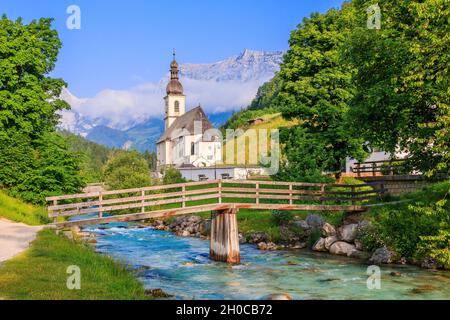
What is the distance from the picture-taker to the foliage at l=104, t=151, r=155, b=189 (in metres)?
61.7

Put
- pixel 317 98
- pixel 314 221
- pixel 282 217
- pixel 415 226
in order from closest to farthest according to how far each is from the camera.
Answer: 1. pixel 415 226
2. pixel 314 221
3. pixel 282 217
4. pixel 317 98

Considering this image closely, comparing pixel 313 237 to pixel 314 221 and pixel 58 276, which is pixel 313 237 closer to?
pixel 314 221

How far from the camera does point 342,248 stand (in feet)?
85.6

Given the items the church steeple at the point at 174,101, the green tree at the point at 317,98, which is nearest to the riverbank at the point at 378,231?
the green tree at the point at 317,98

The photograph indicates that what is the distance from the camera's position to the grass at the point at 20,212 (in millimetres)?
26072

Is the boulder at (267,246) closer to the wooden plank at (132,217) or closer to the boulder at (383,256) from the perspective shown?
the wooden plank at (132,217)

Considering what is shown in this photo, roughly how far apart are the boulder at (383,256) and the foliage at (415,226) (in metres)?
0.39

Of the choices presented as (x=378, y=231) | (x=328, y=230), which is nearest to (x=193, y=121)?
(x=328, y=230)

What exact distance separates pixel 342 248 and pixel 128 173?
44155mm

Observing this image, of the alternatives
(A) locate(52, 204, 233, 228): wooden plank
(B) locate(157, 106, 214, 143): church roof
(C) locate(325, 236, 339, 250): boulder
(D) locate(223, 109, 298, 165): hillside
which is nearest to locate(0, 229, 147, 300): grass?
(A) locate(52, 204, 233, 228): wooden plank

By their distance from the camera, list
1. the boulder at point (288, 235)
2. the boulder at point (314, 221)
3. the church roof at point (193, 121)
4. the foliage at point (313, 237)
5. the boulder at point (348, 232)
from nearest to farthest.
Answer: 1. the boulder at point (348, 232)
2. the foliage at point (313, 237)
3. the boulder at point (314, 221)
4. the boulder at point (288, 235)
5. the church roof at point (193, 121)

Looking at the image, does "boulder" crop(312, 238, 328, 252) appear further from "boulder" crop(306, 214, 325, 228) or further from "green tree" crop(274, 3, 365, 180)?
"green tree" crop(274, 3, 365, 180)

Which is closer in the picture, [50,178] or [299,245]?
A: [299,245]
